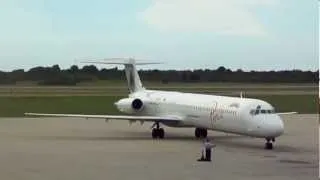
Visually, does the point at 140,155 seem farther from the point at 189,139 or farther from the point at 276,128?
the point at 189,139

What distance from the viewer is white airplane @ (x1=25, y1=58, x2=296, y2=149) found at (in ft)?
95.7

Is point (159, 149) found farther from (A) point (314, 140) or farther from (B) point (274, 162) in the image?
(A) point (314, 140)

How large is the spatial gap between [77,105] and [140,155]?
130 feet

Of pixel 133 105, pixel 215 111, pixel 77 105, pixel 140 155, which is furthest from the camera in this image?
pixel 77 105

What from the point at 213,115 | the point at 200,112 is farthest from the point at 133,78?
the point at 213,115

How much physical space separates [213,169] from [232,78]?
13598 centimetres

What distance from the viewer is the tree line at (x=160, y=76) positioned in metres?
154

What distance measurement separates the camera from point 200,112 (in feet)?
109

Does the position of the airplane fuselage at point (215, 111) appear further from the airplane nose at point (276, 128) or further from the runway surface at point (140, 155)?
the runway surface at point (140, 155)

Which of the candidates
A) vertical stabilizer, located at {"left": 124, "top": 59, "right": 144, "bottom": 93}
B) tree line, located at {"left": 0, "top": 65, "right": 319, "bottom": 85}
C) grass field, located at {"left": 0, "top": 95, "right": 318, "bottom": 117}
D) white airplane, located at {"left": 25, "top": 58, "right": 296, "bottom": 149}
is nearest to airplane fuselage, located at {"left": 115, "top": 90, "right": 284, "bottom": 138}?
white airplane, located at {"left": 25, "top": 58, "right": 296, "bottom": 149}

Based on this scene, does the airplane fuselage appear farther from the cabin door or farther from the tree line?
the tree line

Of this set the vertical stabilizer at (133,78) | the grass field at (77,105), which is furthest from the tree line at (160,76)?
the vertical stabilizer at (133,78)

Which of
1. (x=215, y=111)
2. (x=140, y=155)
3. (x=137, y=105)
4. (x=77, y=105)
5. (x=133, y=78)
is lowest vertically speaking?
(x=140, y=155)

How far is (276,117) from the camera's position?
29.4 m
